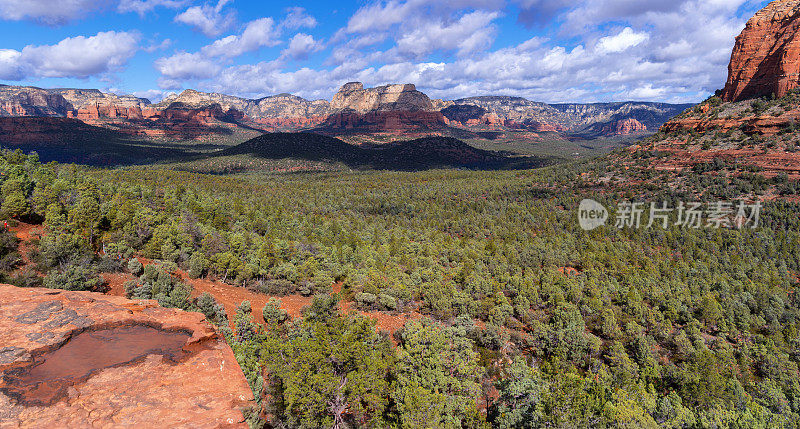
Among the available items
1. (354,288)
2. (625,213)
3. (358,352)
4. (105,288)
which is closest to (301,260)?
(354,288)

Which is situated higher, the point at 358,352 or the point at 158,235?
the point at 158,235

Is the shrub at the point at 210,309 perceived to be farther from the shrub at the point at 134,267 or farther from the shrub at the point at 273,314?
the shrub at the point at 134,267

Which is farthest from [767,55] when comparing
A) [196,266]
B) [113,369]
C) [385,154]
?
[385,154]

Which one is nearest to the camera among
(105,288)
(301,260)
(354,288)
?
(105,288)

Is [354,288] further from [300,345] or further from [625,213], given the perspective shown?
[625,213]

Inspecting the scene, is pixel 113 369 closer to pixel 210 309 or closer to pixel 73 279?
pixel 210 309

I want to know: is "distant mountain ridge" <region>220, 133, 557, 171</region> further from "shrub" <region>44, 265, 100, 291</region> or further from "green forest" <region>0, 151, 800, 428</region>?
"shrub" <region>44, 265, 100, 291</region>

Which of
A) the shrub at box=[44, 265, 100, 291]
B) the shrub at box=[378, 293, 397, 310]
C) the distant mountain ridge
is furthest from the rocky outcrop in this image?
the shrub at box=[44, 265, 100, 291]
